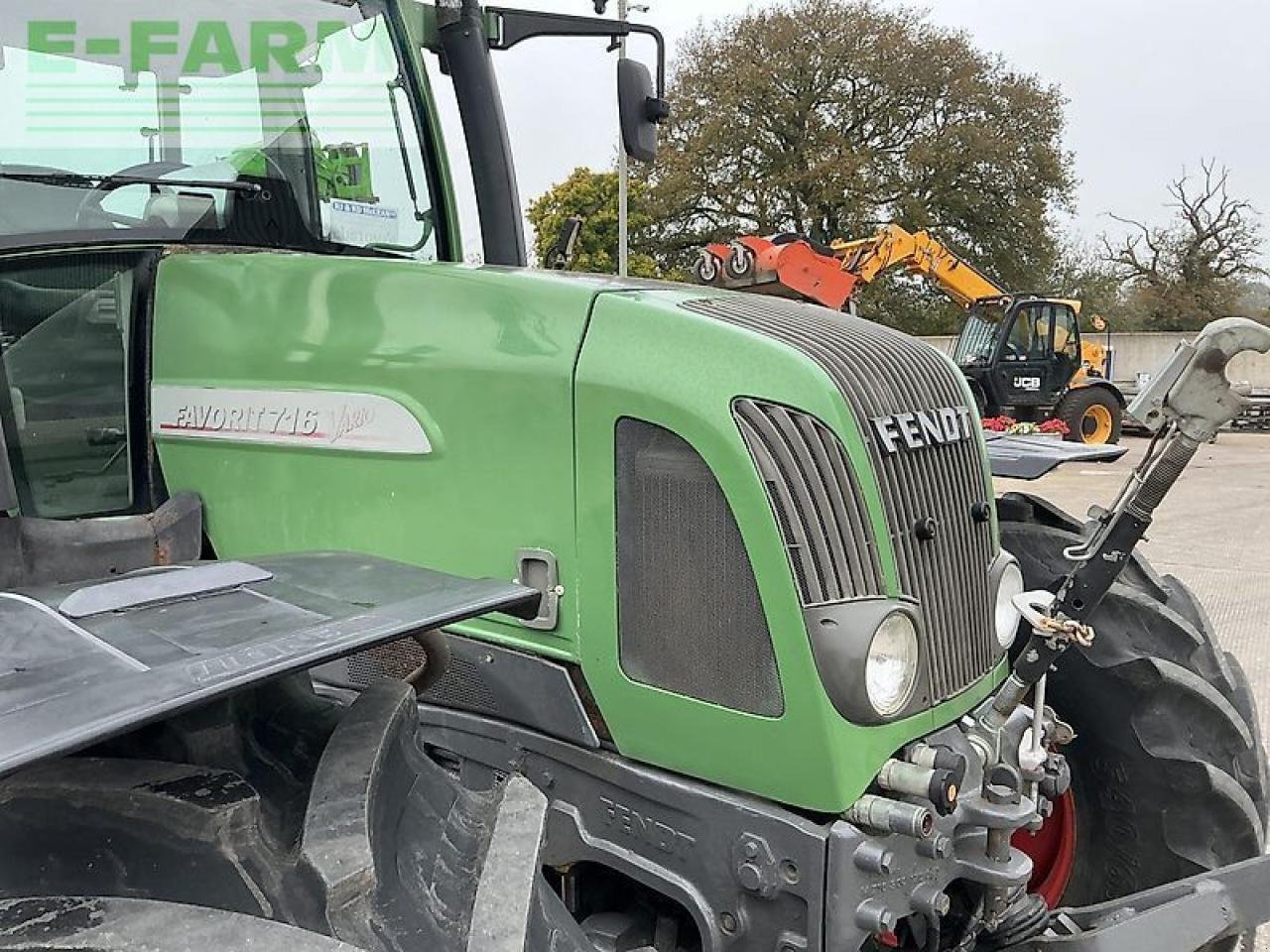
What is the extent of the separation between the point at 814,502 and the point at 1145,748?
129 cm

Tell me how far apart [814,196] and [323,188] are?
99.4ft

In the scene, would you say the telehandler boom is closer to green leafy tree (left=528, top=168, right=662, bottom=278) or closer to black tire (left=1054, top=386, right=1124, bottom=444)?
black tire (left=1054, top=386, right=1124, bottom=444)

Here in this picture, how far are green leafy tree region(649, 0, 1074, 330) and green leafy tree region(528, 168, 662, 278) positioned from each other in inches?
24.1

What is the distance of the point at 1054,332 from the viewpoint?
18.0 m

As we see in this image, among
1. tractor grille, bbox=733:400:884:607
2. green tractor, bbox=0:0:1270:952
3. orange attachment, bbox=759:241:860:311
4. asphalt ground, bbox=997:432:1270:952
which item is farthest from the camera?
orange attachment, bbox=759:241:860:311

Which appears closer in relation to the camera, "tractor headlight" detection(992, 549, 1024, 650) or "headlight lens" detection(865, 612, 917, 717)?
"headlight lens" detection(865, 612, 917, 717)

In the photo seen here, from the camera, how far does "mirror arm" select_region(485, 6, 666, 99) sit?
297 cm

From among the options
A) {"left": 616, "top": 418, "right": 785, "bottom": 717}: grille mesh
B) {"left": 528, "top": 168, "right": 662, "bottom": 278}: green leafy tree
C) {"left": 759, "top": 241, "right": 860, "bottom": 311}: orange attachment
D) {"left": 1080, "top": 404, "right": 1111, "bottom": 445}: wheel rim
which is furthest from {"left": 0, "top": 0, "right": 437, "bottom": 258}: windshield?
{"left": 528, "top": 168, "right": 662, "bottom": 278}: green leafy tree

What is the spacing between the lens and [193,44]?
2.43 metres

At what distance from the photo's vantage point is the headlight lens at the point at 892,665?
189cm

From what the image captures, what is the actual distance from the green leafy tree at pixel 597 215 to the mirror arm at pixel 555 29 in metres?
22.1

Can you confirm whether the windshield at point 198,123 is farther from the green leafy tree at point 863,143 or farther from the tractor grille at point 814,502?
the green leafy tree at point 863,143

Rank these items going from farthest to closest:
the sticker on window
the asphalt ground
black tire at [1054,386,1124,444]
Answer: black tire at [1054,386,1124,444]
the asphalt ground
the sticker on window

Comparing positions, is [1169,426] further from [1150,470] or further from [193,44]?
[193,44]
